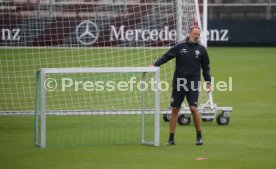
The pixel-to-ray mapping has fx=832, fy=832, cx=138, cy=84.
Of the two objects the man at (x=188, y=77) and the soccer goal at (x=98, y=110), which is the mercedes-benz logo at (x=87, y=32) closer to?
the soccer goal at (x=98, y=110)

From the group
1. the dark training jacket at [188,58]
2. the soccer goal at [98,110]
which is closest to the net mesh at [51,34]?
the soccer goal at [98,110]

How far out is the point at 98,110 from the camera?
16500mm

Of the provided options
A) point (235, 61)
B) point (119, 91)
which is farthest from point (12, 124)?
point (235, 61)

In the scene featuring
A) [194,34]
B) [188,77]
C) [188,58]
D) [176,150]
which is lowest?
[176,150]

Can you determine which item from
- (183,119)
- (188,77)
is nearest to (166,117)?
(183,119)

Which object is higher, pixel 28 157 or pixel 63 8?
pixel 63 8

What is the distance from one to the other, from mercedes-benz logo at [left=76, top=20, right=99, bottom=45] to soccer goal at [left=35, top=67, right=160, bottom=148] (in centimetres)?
655

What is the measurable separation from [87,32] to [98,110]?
47.5 feet

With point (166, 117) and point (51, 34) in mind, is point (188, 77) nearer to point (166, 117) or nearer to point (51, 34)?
point (166, 117)

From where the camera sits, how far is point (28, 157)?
13070 mm

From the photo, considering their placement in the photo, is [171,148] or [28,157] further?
[171,148]

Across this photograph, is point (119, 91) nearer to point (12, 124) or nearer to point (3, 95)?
point (3, 95)

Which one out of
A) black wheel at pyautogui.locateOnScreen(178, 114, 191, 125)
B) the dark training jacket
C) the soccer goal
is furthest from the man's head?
black wheel at pyautogui.locateOnScreen(178, 114, 191, 125)

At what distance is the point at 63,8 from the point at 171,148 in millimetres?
8316
